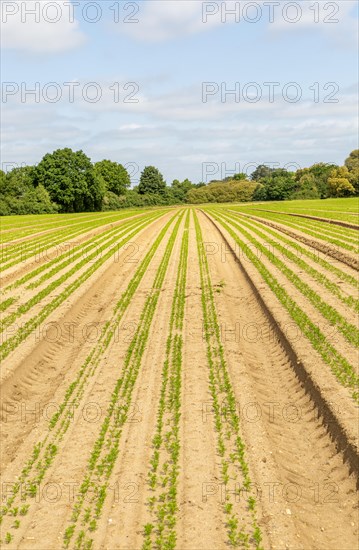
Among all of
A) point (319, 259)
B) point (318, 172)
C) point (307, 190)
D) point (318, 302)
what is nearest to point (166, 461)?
point (318, 302)

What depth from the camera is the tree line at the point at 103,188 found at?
84.3 metres

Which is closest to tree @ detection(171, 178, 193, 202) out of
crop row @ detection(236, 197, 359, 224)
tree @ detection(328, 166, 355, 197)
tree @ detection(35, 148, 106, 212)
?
tree @ detection(328, 166, 355, 197)

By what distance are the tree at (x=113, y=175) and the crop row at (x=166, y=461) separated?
122721 millimetres

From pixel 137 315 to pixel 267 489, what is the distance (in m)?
9.98

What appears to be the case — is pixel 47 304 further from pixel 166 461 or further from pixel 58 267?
pixel 166 461

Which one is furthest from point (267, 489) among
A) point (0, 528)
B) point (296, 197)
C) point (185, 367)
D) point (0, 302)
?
point (296, 197)

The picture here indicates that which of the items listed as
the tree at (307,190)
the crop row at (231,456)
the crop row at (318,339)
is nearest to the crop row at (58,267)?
the crop row at (231,456)

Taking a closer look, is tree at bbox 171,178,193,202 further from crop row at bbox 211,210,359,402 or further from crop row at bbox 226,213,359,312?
crop row at bbox 211,210,359,402

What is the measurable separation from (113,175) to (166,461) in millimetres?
129715

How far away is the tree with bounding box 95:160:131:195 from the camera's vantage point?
133m

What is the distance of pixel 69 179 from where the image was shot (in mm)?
87312

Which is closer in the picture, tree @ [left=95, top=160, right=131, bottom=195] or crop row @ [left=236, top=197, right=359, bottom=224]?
crop row @ [left=236, top=197, right=359, bottom=224]

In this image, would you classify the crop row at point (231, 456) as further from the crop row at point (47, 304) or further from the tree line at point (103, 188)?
the tree line at point (103, 188)

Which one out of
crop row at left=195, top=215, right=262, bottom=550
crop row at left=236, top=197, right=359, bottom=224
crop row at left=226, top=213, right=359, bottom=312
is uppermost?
crop row at left=236, top=197, right=359, bottom=224
